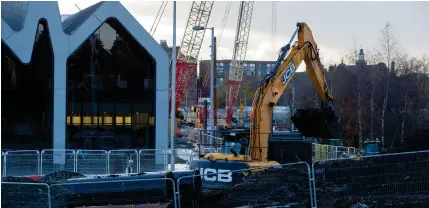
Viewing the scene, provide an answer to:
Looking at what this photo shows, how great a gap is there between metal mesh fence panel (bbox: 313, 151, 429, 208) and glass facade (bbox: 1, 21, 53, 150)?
73.4 ft

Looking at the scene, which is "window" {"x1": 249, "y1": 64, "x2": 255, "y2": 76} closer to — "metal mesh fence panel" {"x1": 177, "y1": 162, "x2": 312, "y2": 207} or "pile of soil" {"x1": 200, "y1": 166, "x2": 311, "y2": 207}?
"metal mesh fence panel" {"x1": 177, "y1": 162, "x2": 312, "y2": 207}

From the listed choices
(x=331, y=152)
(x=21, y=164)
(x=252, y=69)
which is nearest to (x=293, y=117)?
(x=331, y=152)

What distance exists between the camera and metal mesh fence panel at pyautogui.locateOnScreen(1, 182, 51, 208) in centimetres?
1304

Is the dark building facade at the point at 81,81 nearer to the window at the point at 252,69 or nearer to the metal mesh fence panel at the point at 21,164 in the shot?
Answer: the metal mesh fence panel at the point at 21,164

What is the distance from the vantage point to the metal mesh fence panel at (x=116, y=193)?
1308 centimetres

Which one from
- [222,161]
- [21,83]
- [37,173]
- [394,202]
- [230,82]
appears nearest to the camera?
[394,202]

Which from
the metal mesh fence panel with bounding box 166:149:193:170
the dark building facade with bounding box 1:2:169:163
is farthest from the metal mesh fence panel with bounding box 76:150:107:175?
the dark building facade with bounding box 1:2:169:163

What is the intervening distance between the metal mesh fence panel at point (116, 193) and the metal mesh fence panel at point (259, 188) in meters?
0.39

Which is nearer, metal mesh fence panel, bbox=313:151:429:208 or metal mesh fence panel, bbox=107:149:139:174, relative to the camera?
metal mesh fence panel, bbox=313:151:429:208

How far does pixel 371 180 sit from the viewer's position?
12117mm

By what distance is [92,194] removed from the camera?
541 inches

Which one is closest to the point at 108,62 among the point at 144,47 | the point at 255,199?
the point at 144,47

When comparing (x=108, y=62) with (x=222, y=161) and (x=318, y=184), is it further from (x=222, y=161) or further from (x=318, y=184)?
(x=318, y=184)

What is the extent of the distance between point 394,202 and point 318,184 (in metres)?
1.77
